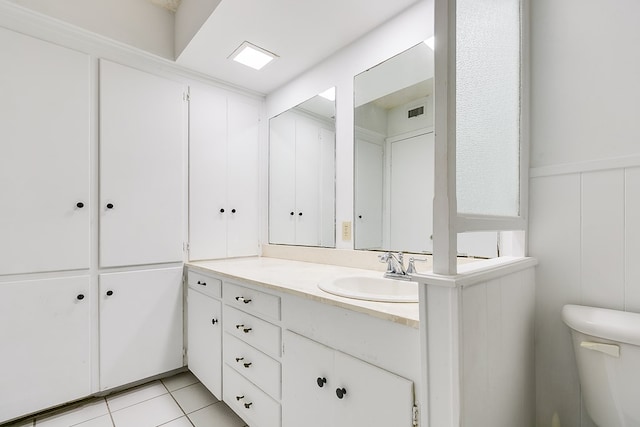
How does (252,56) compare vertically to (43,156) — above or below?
above

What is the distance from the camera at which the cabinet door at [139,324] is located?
5.77 ft

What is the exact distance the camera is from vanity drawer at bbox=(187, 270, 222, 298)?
5.50 feet

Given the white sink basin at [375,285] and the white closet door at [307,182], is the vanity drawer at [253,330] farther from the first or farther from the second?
the white closet door at [307,182]

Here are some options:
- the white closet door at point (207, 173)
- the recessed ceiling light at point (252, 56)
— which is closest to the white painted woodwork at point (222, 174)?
the white closet door at point (207, 173)

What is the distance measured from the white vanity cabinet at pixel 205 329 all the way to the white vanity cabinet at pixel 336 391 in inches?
25.1

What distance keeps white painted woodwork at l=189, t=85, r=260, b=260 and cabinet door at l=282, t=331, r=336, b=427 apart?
1.26m

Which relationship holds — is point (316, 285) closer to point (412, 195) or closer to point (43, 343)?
point (412, 195)

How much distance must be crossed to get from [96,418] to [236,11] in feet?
7.59

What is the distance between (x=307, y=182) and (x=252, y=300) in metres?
1.04

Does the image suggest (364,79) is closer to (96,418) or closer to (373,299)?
(373,299)

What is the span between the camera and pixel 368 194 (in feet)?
5.71

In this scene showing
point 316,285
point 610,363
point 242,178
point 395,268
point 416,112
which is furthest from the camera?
point 242,178

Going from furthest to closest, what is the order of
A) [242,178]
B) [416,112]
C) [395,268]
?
[242,178]
[416,112]
[395,268]

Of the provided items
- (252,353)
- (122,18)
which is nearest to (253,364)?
(252,353)
